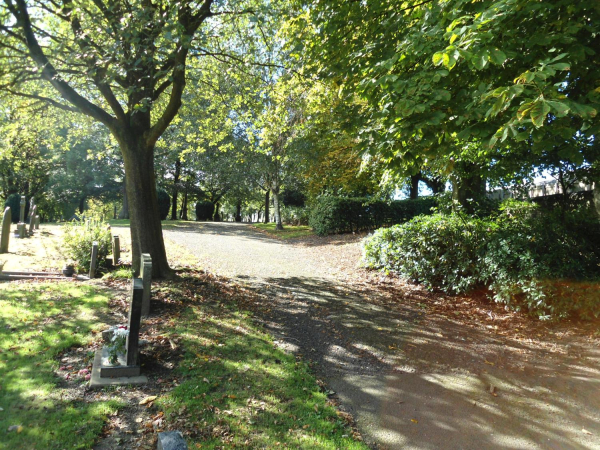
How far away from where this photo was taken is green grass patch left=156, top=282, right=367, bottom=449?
3344 millimetres

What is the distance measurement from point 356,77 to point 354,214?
1292cm

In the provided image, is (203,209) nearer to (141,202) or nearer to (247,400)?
(141,202)

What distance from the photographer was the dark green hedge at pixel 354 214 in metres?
19.0

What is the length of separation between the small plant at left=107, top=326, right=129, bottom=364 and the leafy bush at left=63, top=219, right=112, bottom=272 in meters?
5.87

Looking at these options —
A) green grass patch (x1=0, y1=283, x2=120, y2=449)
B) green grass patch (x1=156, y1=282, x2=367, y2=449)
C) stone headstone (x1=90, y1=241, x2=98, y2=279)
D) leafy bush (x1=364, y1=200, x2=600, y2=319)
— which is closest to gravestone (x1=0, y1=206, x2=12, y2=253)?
stone headstone (x1=90, y1=241, x2=98, y2=279)

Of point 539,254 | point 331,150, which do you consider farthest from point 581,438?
point 331,150

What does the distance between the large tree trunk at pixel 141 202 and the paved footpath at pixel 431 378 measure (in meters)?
2.91

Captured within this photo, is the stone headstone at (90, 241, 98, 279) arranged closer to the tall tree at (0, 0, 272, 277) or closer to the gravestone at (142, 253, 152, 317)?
the tall tree at (0, 0, 272, 277)

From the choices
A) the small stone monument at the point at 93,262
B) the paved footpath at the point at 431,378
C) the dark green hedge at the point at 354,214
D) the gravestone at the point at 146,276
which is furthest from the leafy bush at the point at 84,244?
the dark green hedge at the point at 354,214

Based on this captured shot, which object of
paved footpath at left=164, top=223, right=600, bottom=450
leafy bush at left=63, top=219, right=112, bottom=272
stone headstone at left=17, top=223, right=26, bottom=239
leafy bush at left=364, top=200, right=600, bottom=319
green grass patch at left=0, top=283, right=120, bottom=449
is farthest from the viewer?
stone headstone at left=17, top=223, right=26, bottom=239

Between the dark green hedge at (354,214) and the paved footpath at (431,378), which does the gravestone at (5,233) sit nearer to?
the paved footpath at (431,378)

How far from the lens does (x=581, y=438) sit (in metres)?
3.47

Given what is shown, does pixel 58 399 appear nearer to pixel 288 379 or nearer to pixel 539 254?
pixel 288 379

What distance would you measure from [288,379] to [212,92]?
10437 mm
